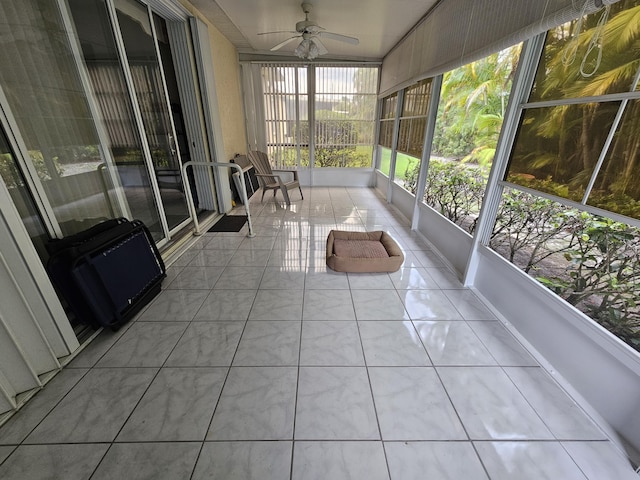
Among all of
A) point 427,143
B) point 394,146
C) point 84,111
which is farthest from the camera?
point 394,146

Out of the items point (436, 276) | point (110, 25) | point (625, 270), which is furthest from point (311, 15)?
point (625, 270)

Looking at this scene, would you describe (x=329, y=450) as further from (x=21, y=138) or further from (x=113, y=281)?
(x=21, y=138)

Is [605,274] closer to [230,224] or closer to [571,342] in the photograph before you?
[571,342]

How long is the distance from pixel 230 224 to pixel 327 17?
298 centimetres

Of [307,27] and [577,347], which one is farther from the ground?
[307,27]

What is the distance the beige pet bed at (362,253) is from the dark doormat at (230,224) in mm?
1427

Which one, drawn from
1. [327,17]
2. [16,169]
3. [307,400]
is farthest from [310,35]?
[307,400]

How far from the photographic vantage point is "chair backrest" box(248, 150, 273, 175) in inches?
186

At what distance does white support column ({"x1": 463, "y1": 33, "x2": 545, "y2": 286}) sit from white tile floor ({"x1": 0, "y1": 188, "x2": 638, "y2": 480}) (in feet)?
1.52

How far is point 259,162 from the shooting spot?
4.87 meters

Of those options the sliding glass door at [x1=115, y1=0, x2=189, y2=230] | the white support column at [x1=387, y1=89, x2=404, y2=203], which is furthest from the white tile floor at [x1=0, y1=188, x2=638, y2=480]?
the white support column at [x1=387, y1=89, x2=404, y2=203]

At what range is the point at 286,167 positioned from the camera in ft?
19.6

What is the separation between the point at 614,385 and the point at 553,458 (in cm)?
48

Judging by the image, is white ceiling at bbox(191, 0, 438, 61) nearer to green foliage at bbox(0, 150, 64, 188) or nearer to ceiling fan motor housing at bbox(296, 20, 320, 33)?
ceiling fan motor housing at bbox(296, 20, 320, 33)
